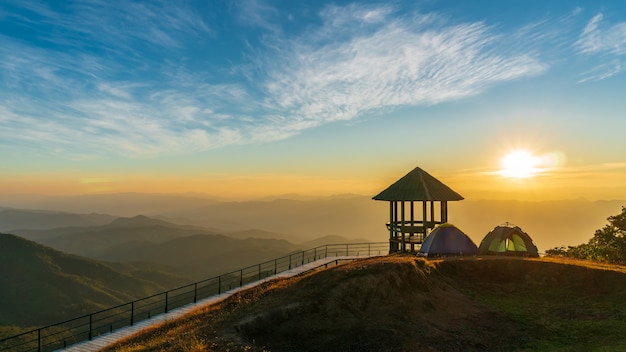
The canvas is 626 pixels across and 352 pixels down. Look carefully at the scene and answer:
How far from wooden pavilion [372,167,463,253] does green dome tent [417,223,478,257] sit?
339 cm

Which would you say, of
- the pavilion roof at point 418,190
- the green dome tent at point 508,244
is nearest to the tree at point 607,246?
the green dome tent at point 508,244

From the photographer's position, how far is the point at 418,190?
3173 centimetres

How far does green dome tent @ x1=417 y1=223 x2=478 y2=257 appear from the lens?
2719cm

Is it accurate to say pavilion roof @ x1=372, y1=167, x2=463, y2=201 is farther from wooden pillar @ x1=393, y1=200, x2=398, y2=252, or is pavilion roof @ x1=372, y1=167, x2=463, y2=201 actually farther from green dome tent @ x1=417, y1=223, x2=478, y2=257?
green dome tent @ x1=417, y1=223, x2=478, y2=257

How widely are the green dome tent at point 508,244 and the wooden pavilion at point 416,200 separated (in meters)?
4.27

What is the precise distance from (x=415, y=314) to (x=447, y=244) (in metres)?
12.2

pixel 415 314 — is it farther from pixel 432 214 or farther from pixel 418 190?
pixel 432 214

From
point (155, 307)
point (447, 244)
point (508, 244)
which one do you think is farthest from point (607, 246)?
point (155, 307)

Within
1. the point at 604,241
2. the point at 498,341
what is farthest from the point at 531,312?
the point at 604,241

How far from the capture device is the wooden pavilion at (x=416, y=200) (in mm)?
31359

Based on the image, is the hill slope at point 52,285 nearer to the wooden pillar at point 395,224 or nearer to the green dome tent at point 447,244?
the wooden pillar at point 395,224

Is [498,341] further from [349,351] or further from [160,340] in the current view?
[160,340]

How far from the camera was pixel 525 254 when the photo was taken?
27.7 metres

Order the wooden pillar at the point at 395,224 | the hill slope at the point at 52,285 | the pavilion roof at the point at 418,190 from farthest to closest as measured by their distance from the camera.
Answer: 1. the hill slope at the point at 52,285
2. the wooden pillar at the point at 395,224
3. the pavilion roof at the point at 418,190
